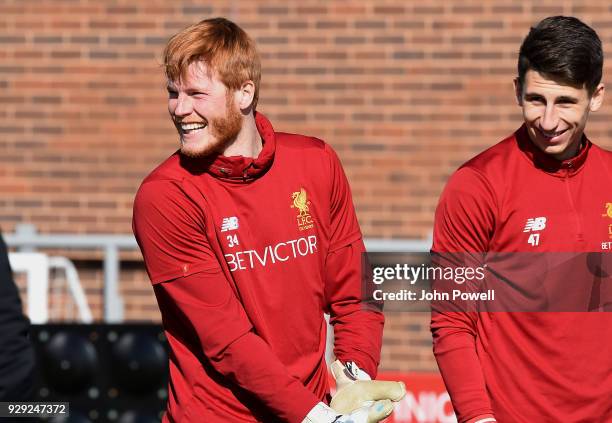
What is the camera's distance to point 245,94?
409 cm

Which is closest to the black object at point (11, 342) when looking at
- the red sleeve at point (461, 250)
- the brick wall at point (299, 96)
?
the red sleeve at point (461, 250)

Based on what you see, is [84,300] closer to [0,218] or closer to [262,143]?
[0,218]

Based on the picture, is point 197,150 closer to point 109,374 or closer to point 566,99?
point 566,99

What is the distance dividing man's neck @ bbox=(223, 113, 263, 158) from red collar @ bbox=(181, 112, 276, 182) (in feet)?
0.11

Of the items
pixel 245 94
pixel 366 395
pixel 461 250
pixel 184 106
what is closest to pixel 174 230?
pixel 184 106

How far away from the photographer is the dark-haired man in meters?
4.14

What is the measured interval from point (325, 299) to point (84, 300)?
17.5ft

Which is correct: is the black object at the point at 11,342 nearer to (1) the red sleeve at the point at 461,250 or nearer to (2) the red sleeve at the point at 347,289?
(2) the red sleeve at the point at 347,289

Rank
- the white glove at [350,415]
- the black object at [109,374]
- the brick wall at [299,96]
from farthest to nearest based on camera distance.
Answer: the brick wall at [299,96], the black object at [109,374], the white glove at [350,415]

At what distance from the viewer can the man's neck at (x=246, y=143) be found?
4.11 m

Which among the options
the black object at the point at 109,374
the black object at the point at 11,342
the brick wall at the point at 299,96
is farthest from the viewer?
the brick wall at the point at 299,96

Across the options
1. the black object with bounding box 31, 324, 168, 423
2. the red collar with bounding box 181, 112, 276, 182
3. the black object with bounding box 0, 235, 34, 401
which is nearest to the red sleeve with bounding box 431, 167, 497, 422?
the red collar with bounding box 181, 112, 276, 182

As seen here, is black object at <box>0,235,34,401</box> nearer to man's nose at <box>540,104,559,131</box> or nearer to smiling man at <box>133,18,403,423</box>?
smiling man at <box>133,18,403,423</box>

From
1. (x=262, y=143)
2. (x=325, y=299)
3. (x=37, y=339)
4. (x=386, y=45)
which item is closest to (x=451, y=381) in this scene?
(x=325, y=299)
